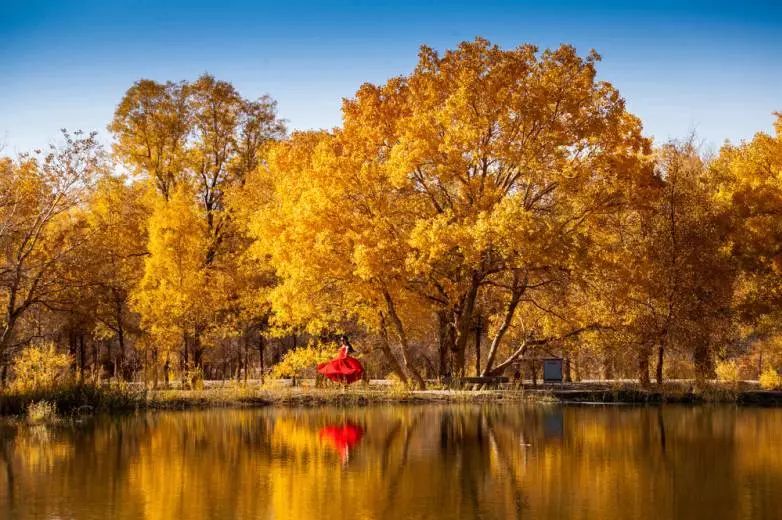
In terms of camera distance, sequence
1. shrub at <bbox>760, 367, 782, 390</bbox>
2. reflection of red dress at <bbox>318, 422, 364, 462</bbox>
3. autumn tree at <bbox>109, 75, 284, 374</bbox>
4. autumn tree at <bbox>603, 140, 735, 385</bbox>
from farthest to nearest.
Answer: autumn tree at <bbox>109, 75, 284, 374</bbox> → shrub at <bbox>760, 367, 782, 390</bbox> → autumn tree at <bbox>603, 140, 735, 385</bbox> → reflection of red dress at <bbox>318, 422, 364, 462</bbox>

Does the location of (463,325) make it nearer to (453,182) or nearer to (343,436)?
(453,182)

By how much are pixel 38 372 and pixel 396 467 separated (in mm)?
15573

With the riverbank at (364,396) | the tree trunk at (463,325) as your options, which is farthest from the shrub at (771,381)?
the tree trunk at (463,325)

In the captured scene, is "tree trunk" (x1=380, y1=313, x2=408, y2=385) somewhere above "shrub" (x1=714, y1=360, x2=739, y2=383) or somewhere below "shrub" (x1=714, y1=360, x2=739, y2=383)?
above

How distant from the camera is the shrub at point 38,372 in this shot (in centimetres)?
2523

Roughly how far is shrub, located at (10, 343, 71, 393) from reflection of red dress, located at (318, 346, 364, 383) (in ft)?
27.8

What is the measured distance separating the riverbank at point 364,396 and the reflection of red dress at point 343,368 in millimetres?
463

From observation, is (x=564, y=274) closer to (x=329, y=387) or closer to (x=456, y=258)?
(x=456, y=258)

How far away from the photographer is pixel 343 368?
3153cm

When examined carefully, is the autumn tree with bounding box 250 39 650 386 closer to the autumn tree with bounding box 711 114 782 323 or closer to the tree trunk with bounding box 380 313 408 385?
the tree trunk with bounding box 380 313 408 385

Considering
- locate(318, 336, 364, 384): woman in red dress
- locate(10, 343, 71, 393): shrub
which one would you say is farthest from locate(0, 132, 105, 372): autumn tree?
locate(318, 336, 364, 384): woman in red dress

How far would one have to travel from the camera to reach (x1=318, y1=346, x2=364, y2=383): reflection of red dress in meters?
31.5

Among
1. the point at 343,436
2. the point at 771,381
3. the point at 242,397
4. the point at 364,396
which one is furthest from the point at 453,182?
the point at 343,436

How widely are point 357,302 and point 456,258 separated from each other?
4.02 meters
